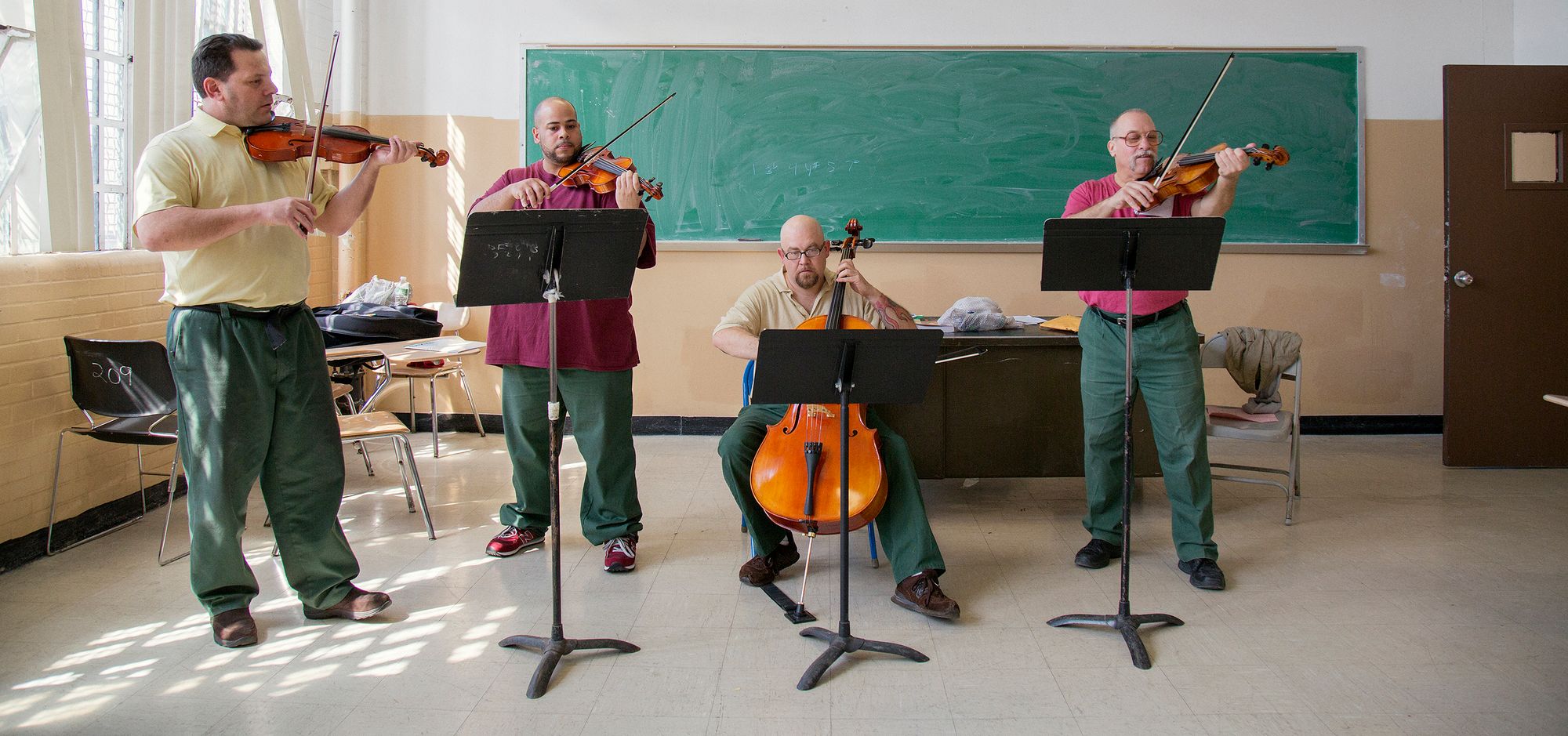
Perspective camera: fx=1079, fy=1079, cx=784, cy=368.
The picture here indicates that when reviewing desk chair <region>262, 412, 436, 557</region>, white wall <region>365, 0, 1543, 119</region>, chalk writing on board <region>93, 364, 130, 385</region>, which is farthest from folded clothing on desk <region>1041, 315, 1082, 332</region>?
chalk writing on board <region>93, 364, 130, 385</region>

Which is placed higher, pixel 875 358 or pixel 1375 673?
pixel 875 358

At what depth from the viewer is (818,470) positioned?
2.86 meters

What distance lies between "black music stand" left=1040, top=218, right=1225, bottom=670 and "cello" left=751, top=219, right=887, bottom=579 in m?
0.63

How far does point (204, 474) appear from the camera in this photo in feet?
8.87

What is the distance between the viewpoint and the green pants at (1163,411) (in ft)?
10.7

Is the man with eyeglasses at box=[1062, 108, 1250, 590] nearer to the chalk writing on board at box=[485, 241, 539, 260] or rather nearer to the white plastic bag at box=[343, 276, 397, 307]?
the chalk writing on board at box=[485, 241, 539, 260]

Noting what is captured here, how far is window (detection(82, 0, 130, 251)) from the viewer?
400cm

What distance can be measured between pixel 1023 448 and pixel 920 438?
0.38m

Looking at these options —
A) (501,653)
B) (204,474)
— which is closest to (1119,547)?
(501,653)

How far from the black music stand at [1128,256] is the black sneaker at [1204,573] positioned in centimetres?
55

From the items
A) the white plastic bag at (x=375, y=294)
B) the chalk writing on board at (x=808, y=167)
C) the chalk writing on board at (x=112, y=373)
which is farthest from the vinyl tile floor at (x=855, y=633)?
the chalk writing on board at (x=808, y=167)

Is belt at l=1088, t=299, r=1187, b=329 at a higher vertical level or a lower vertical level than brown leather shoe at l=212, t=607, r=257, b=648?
higher

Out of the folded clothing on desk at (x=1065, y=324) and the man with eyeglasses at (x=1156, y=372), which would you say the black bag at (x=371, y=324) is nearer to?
the folded clothing on desk at (x=1065, y=324)

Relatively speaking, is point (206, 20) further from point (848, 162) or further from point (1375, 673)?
point (1375, 673)
